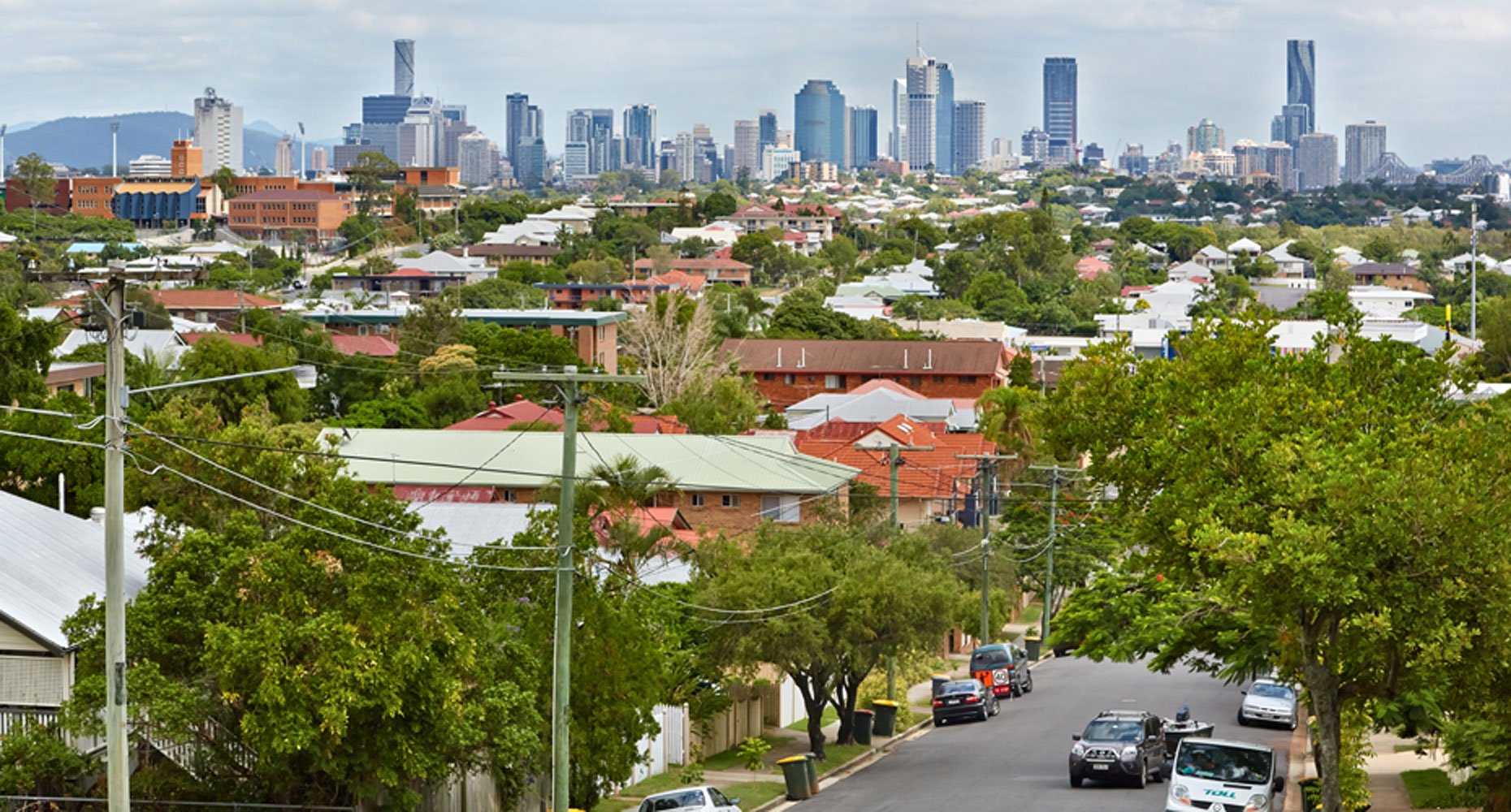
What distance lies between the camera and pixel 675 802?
32656 millimetres

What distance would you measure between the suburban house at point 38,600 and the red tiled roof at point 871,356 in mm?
92248

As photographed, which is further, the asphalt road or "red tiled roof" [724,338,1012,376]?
"red tiled roof" [724,338,1012,376]

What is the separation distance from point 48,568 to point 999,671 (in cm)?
3096

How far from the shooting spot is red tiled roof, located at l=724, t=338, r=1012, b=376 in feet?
422

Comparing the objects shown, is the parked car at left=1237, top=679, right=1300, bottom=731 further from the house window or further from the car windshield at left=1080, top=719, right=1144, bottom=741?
the house window

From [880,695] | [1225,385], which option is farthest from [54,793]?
[880,695]

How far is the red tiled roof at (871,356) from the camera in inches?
5069

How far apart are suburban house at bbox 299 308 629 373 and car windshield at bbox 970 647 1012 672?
218 ft

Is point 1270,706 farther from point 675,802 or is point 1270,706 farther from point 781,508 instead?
point 781,508

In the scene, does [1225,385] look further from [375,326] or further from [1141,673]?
[375,326]

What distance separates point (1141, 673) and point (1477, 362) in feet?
117

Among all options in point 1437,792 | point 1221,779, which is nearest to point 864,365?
point 1437,792

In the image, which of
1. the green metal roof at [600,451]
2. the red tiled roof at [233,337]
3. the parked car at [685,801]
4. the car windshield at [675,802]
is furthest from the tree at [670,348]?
the car windshield at [675,802]

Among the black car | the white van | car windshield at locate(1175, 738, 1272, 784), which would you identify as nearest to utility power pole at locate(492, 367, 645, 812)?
the white van
